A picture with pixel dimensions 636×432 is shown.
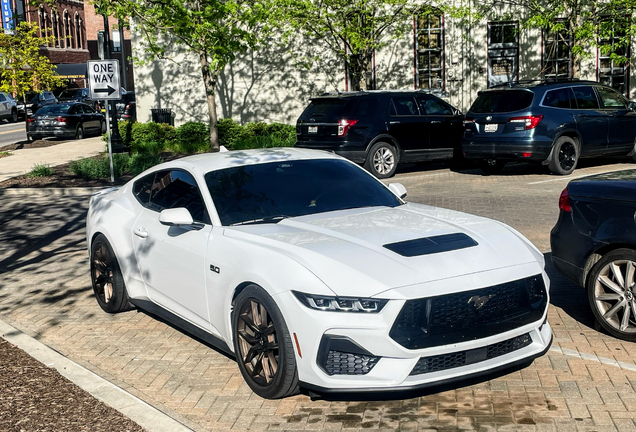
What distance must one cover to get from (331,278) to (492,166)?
1328 centimetres

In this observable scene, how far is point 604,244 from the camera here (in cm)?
608

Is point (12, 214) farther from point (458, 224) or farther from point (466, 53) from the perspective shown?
point (466, 53)

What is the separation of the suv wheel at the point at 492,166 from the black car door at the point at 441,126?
845 mm

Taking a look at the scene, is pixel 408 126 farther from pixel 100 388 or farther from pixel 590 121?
pixel 100 388

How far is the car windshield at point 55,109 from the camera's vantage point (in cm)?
3115

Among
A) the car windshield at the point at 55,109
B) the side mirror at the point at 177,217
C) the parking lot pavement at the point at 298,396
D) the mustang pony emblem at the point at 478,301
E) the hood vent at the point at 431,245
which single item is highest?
the car windshield at the point at 55,109

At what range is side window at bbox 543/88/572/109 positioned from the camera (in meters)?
15.7

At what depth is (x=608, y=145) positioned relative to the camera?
16.5 metres

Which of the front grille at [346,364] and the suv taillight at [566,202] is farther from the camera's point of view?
the suv taillight at [566,202]

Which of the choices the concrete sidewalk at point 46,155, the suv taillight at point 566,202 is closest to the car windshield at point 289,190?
the suv taillight at point 566,202

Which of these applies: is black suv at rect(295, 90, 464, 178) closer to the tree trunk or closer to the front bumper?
the tree trunk

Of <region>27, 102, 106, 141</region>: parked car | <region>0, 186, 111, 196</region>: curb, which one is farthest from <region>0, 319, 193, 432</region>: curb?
<region>27, 102, 106, 141</region>: parked car

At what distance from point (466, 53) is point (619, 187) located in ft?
69.3

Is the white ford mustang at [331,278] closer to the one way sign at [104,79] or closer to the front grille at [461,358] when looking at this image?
the front grille at [461,358]
